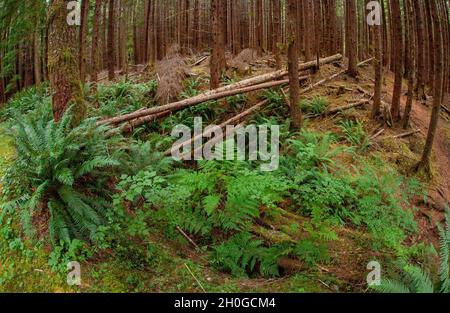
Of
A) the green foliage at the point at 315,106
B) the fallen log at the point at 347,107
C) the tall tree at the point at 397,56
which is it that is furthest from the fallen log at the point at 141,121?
the tall tree at the point at 397,56

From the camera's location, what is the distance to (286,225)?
577 cm

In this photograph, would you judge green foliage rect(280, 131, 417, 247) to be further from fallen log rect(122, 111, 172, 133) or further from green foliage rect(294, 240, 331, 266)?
fallen log rect(122, 111, 172, 133)

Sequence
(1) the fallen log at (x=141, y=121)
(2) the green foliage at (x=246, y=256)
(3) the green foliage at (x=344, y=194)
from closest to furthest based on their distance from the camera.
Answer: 1. (2) the green foliage at (x=246, y=256)
2. (3) the green foliage at (x=344, y=194)
3. (1) the fallen log at (x=141, y=121)

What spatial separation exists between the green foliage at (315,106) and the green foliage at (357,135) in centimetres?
80

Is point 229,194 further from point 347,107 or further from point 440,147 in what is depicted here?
point 440,147

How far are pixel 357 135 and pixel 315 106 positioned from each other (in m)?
1.63

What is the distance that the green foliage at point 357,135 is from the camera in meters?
8.52

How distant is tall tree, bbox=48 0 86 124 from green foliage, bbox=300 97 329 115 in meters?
6.29

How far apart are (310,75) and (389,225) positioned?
7.23 metres

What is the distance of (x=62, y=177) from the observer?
4.71m

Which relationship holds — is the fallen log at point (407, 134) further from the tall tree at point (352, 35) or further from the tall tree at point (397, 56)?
the tall tree at point (352, 35)

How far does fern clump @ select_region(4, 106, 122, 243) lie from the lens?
15.7 ft
